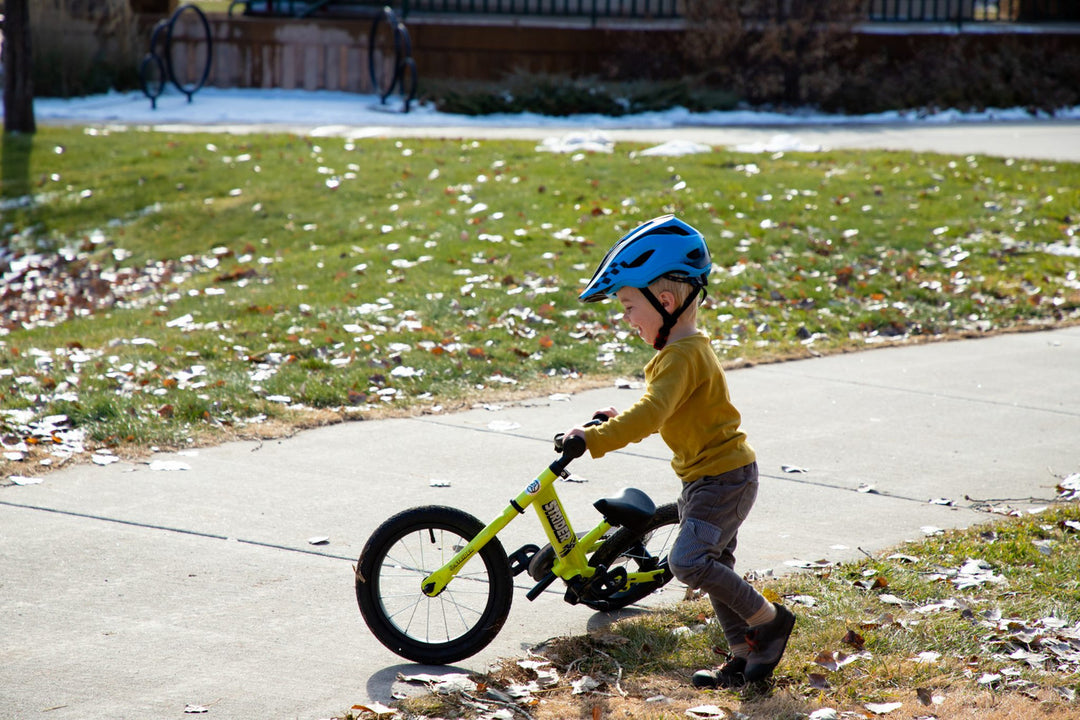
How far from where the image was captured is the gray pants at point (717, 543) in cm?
351

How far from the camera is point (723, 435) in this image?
362 cm

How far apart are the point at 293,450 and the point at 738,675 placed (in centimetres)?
301

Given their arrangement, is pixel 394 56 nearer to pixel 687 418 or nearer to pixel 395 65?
pixel 395 65

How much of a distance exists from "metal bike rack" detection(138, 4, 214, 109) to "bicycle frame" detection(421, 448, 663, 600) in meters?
16.6

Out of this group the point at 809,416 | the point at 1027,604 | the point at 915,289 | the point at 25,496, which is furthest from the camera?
the point at 915,289

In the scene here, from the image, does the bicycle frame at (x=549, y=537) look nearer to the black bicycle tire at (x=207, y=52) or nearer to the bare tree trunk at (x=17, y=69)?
the bare tree trunk at (x=17, y=69)

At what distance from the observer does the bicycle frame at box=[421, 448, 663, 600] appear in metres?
3.69

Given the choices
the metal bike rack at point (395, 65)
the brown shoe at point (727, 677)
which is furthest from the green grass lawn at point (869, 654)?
the metal bike rack at point (395, 65)

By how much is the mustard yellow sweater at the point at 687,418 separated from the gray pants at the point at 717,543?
53 millimetres

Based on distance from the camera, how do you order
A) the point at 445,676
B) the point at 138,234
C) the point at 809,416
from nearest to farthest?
1. the point at 445,676
2. the point at 809,416
3. the point at 138,234

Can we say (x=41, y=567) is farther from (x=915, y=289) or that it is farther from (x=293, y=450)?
(x=915, y=289)

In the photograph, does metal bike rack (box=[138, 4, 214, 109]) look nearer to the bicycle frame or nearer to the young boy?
the bicycle frame

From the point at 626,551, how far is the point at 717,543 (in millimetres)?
620

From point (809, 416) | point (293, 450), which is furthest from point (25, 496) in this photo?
point (809, 416)
